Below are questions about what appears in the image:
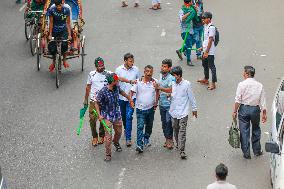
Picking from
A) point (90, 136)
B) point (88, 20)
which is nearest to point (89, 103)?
point (90, 136)

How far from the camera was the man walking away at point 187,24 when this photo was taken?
56.5ft

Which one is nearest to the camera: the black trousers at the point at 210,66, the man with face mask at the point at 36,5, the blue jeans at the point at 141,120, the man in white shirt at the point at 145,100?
the man in white shirt at the point at 145,100

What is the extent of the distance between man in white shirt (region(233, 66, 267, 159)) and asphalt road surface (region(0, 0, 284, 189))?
36 cm

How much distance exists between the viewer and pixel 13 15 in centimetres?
2252

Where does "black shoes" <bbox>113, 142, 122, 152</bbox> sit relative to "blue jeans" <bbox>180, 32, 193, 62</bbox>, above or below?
below

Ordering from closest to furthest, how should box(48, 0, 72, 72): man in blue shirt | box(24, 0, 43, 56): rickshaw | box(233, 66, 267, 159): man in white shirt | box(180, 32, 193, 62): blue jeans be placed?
box(233, 66, 267, 159): man in white shirt → box(48, 0, 72, 72): man in blue shirt → box(180, 32, 193, 62): blue jeans → box(24, 0, 43, 56): rickshaw

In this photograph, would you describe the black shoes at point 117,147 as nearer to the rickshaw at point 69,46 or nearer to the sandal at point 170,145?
the sandal at point 170,145

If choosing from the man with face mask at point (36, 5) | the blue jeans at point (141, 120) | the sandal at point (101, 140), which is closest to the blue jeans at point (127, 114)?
the blue jeans at point (141, 120)

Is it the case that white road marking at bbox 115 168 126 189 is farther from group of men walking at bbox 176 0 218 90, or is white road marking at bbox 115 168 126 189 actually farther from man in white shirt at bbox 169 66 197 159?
group of men walking at bbox 176 0 218 90

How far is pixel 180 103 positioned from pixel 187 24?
5393 mm

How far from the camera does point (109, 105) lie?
1230 cm

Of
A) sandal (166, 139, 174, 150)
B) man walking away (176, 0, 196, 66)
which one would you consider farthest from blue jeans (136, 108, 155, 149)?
man walking away (176, 0, 196, 66)

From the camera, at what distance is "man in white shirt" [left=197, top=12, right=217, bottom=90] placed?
15.4 meters

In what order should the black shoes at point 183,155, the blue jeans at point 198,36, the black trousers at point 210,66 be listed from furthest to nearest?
the blue jeans at point 198,36 → the black trousers at point 210,66 → the black shoes at point 183,155
